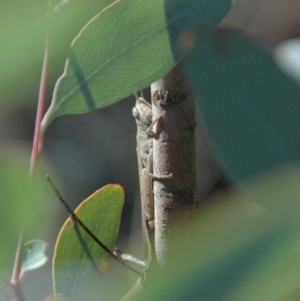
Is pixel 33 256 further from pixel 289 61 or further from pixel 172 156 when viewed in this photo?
pixel 289 61

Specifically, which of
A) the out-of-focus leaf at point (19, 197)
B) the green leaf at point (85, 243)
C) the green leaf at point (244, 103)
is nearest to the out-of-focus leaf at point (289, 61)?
the green leaf at point (244, 103)

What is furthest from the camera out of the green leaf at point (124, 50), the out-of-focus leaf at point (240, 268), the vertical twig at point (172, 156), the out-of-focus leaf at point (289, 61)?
the vertical twig at point (172, 156)

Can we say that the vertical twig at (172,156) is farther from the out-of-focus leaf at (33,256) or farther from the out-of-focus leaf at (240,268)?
the out-of-focus leaf at (240,268)

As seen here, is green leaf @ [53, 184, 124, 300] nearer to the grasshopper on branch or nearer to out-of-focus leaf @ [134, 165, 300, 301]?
the grasshopper on branch

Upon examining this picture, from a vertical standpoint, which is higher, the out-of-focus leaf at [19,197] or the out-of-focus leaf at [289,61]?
the out-of-focus leaf at [19,197]

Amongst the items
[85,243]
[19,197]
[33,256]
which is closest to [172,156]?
[85,243]

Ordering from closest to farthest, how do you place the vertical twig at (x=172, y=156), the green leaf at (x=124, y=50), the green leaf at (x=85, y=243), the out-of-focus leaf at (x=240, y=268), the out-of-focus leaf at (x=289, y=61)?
the out-of-focus leaf at (x=240, y=268)
the out-of-focus leaf at (x=289, y=61)
the green leaf at (x=124, y=50)
the vertical twig at (x=172, y=156)
the green leaf at (x=85, y=243)
